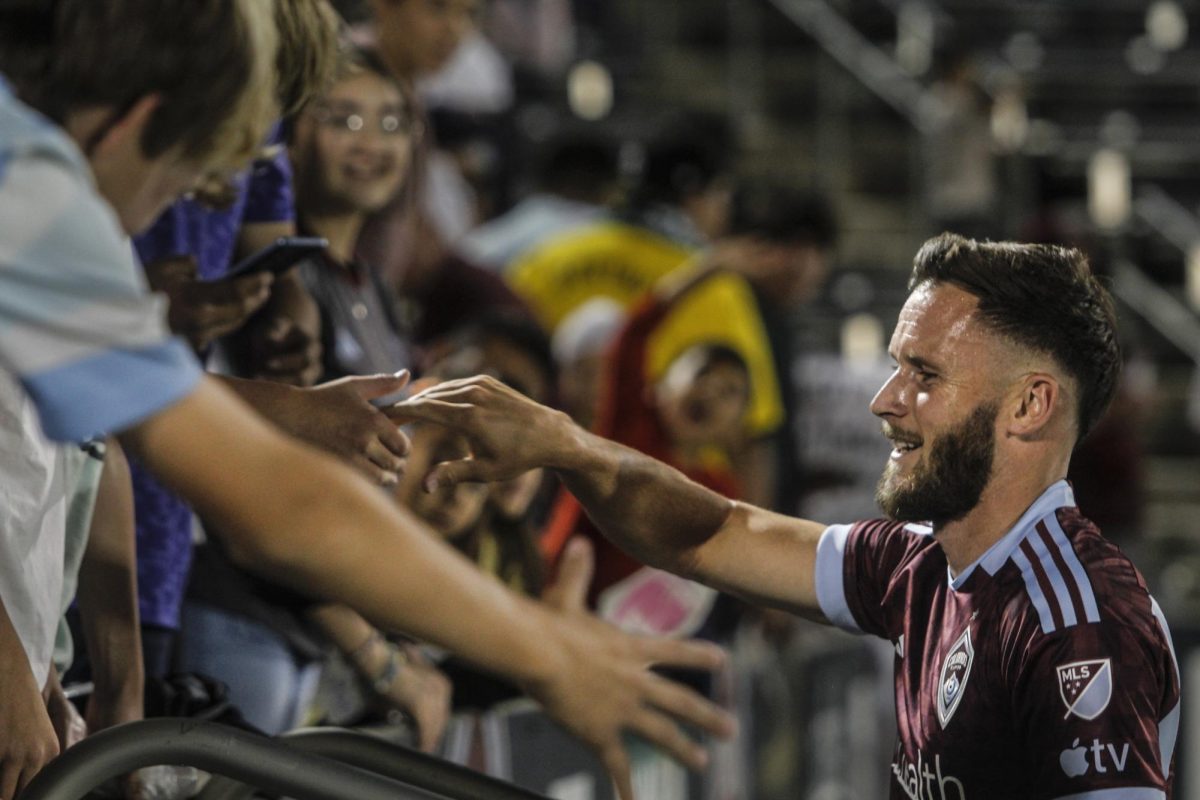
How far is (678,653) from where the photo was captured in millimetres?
1966

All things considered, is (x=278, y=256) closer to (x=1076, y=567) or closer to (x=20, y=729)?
(x=20, y=729)

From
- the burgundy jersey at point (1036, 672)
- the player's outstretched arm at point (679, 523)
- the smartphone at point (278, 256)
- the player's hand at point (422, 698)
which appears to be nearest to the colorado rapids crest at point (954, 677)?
the burgundy jersey at point (1036, 672)

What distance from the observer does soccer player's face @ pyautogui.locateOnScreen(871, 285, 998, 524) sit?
101 inches

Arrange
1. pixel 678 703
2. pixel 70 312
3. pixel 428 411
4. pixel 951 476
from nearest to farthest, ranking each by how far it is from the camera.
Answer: pixel 70 312 → pixel 678 703 → pixel 428 411 → pixel 951 476

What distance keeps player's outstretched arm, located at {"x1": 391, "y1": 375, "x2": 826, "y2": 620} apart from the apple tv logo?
621mm

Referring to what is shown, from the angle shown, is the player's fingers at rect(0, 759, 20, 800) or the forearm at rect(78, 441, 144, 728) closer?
the player's fingers at rect(0, 759, 20, 800)

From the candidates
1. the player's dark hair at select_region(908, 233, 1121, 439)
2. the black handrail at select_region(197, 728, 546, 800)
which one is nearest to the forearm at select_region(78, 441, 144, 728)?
the black handrail at select_region(197, 728, 546, 800)

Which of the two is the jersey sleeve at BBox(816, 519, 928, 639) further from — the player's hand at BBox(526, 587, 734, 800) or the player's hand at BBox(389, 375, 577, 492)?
the player's hand at BBox(526, 587, 734, 800)

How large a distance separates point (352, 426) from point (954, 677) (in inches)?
33.6

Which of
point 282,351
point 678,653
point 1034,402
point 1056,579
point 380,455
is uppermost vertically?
point 1034,402

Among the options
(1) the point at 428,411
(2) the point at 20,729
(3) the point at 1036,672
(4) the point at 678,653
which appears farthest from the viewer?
(1) the point at 428,411

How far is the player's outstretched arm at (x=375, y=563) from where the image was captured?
1.70 meters

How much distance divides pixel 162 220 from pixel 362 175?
2.30ft

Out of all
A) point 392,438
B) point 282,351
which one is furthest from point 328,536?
point 282,351
